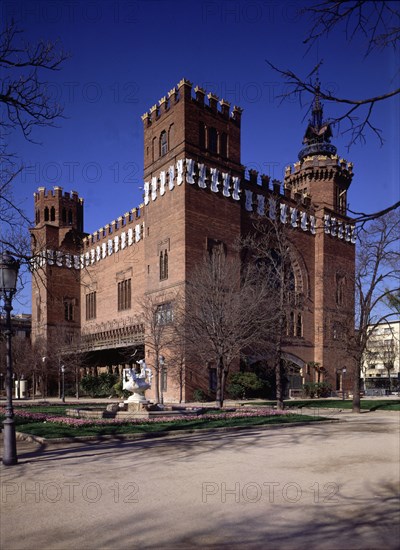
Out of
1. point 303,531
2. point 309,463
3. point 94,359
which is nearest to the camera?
point 303,531

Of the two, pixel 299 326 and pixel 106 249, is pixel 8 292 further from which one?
pixel 106 249

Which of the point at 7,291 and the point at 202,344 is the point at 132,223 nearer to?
the point at 202,344

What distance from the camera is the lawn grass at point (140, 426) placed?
13.0 metres

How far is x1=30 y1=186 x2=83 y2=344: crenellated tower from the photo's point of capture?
4791 cm

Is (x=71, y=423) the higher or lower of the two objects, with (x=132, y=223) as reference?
lower

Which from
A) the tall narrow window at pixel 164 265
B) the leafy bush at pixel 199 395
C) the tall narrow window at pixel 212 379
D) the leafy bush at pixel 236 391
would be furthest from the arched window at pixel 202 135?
the leafy bush at pixel 199 395

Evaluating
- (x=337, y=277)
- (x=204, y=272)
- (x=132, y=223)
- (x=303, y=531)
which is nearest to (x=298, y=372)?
(x=337, y=277)

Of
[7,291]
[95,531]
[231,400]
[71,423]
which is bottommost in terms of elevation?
[231,400]

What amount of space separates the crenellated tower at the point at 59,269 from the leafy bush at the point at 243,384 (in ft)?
63.0

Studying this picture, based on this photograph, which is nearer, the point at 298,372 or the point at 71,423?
the point at 71,423

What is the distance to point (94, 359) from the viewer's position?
159 ft

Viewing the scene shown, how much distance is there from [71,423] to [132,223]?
98.8ft

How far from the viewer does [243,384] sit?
3150 centimetres

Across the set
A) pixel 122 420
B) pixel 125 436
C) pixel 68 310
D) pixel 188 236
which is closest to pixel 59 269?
pixel 68 310
